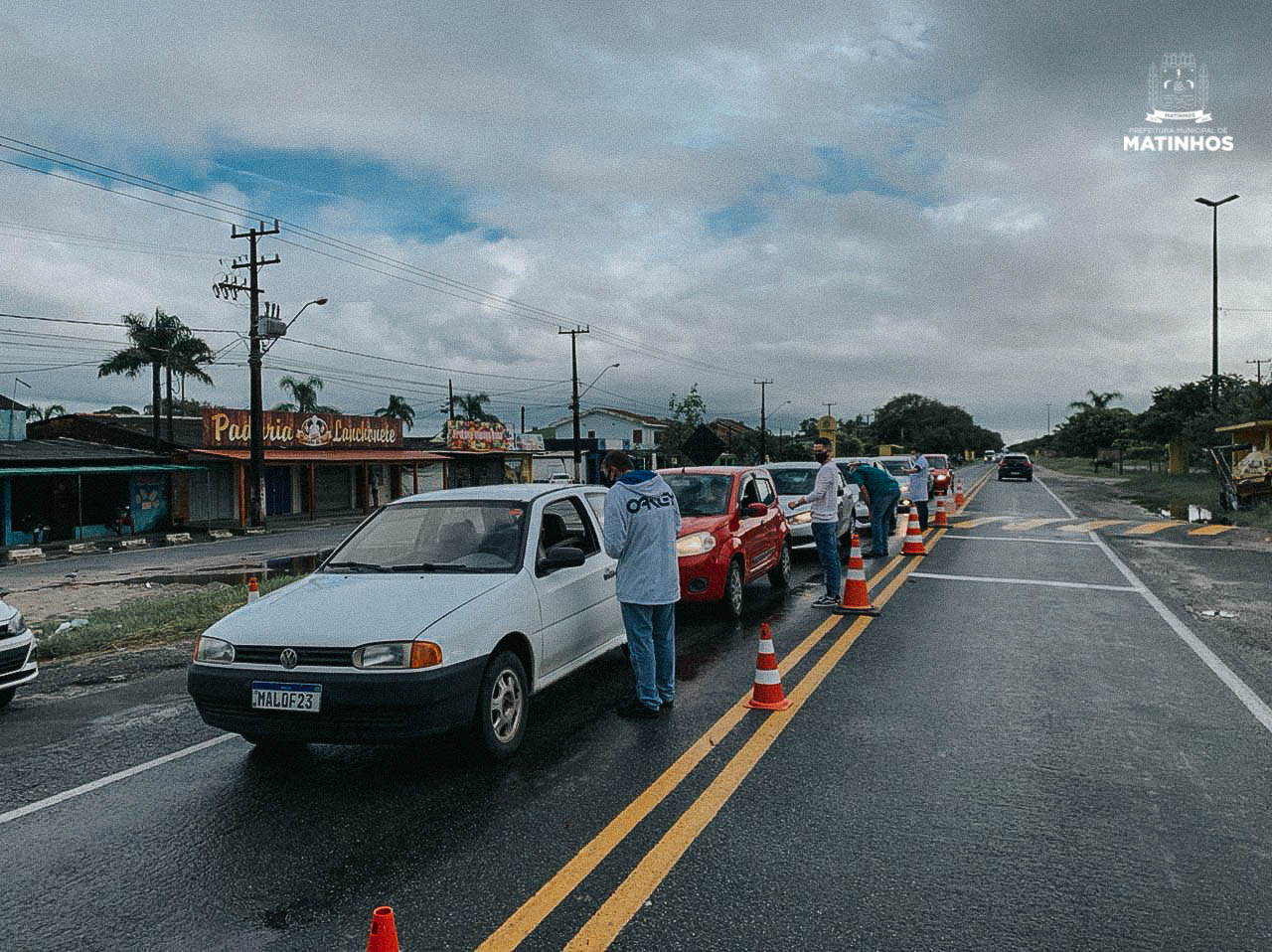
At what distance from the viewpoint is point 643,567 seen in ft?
19.3

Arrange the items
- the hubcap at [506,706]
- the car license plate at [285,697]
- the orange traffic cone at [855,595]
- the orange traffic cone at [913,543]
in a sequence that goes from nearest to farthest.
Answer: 1. the car license plate at [285,697]
2. the hubcap at [506,706]
3. the orange traffic cone at [855,595]
4. the orange traffic cone at [913,543]

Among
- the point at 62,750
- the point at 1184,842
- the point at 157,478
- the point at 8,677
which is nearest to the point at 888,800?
the point at 1184,842

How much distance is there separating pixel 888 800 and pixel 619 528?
2324mm

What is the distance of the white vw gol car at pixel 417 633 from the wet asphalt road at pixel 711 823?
1.30 feet

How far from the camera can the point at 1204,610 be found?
32.3 feet

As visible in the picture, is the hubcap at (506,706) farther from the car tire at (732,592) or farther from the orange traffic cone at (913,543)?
the orange traffic cone at (913,543)

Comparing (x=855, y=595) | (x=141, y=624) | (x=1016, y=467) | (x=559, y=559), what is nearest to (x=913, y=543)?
(x=855, y=595)

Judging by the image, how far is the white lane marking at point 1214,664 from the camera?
5980 mm

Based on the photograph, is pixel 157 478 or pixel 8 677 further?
pixel 157 478

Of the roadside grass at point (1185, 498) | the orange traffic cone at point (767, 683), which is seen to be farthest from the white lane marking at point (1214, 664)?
the roadside grass at point (1185, 498)

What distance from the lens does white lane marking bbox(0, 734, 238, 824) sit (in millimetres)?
4652

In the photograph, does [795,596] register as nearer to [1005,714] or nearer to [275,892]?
[1005,714]

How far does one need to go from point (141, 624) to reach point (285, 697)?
7.20 m

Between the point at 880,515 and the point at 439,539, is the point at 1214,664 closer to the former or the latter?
the point at 439,539
